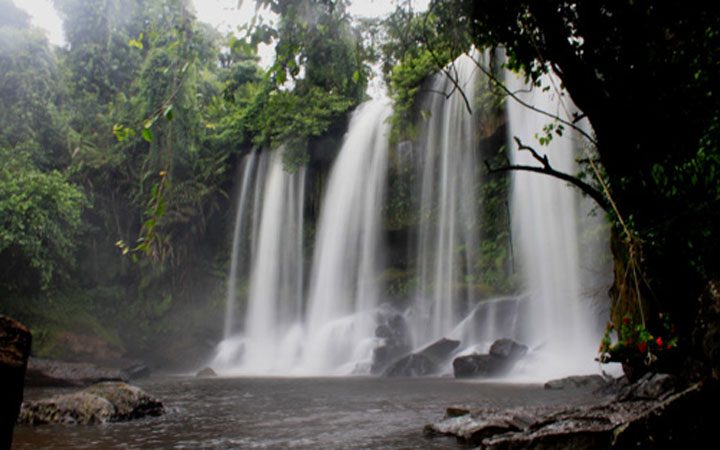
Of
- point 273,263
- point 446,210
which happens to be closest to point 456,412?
point 446,210

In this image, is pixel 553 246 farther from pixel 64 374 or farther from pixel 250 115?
pixel 250 115

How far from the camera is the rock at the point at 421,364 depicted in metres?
13.5

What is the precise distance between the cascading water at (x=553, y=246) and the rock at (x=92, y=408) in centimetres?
975

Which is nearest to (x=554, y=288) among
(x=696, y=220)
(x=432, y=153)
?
(x=432, y=153)

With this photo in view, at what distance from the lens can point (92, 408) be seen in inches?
263

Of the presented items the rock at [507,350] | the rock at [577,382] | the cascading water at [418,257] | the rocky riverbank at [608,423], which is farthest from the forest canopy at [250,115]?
the rock at [507,350]

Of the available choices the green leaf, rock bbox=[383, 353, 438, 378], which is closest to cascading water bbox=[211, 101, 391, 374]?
rock bbox=[383, 353, 438, 378]

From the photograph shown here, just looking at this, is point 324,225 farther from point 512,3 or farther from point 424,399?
point 512,3

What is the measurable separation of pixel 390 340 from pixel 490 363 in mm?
4785

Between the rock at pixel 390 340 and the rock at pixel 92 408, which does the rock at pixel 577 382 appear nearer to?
the rock at pixel 390 340

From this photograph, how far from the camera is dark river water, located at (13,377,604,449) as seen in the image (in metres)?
5.21

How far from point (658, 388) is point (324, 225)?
53.4 ft

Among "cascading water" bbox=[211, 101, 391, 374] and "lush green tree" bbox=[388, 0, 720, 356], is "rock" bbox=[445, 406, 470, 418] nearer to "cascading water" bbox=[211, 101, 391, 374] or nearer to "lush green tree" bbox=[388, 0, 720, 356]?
"lush green tree" bbox=[388, 0, 720, 356]

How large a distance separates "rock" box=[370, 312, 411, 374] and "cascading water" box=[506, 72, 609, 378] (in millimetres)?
3904
